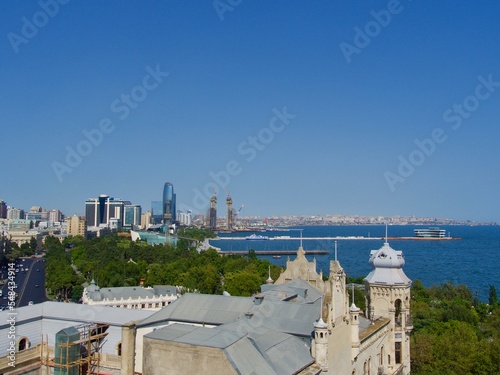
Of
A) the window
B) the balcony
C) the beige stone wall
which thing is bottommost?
the window

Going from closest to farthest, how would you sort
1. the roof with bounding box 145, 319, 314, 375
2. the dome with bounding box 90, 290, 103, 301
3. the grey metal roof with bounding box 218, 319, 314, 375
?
the roof with bounding box 145, 319, 314, 375 < the grey metal roof with bounding box 218, 319, 314, 375 < the dome with bounding box 90, 290, 103, 301

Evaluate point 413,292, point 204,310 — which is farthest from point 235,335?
point 413,292

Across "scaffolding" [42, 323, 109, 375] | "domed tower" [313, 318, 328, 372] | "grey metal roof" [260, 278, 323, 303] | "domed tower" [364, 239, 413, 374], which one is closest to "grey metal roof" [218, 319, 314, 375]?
"domed tower" [313, 318, 328, 372]

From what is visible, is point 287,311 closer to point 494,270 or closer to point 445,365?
point 445,365

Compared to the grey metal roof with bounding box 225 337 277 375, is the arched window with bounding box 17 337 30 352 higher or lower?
lower

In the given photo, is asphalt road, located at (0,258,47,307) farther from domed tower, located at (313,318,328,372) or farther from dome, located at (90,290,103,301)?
domed tower, located at (313,318,328,372)

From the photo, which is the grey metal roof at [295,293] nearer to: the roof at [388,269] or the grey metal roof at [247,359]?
the roof at [388,269]
